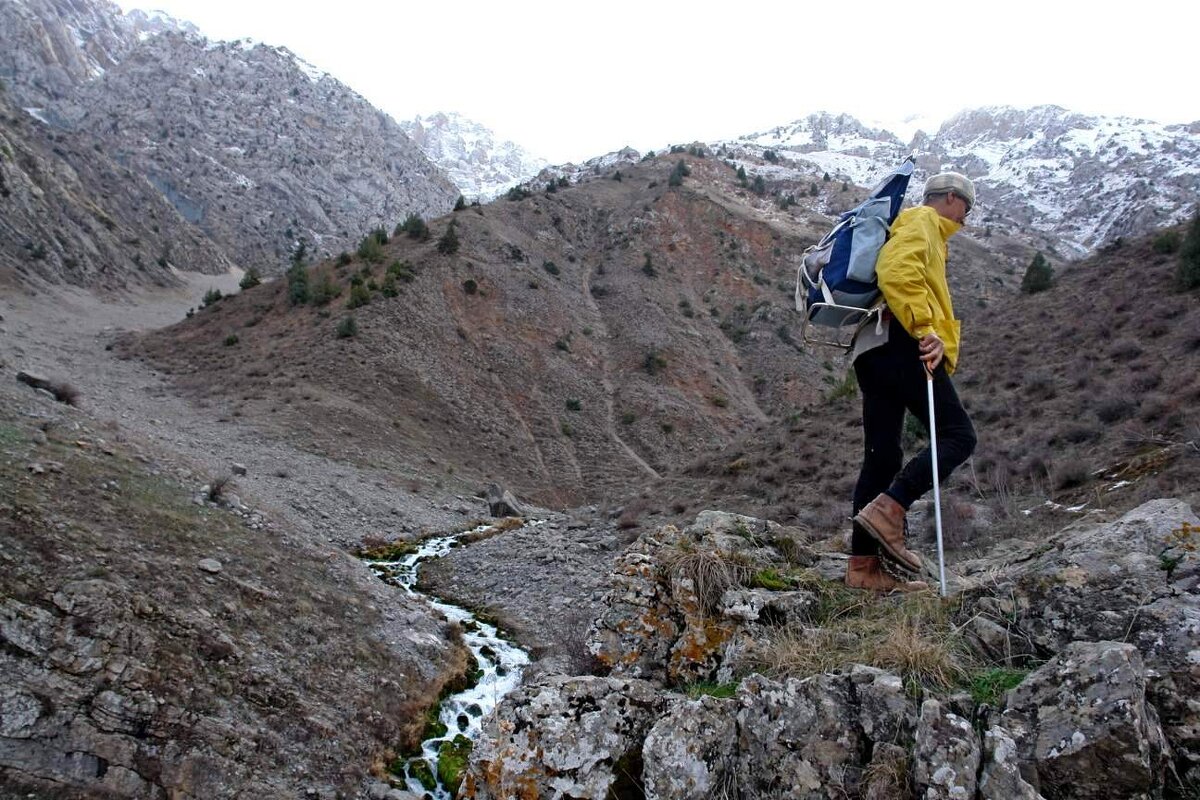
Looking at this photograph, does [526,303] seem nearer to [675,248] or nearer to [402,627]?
[675,248]

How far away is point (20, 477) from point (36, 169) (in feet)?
185

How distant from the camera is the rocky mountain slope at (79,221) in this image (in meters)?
42.6

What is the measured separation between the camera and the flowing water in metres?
6.89

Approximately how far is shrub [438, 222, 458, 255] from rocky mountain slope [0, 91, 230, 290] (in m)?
23.7

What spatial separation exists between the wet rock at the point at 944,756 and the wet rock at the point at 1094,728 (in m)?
0.20

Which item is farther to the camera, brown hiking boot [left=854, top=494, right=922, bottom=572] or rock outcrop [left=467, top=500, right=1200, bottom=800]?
brown hiking boot [left=854, top=494, right=922, bottom=572]

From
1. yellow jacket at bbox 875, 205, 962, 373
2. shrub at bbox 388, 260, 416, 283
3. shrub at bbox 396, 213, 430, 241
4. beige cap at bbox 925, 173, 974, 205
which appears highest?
shrub at bbox 396, 213, 430, 241

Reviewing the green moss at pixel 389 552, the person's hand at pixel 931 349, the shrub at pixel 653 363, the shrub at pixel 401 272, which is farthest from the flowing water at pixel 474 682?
the shrub at pixel 653 363

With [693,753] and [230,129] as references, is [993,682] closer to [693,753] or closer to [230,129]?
[693,753]

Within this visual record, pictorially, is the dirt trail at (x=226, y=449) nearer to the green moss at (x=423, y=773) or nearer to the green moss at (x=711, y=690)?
the green moss at (x=423, y=773)

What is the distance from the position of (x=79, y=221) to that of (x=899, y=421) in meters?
62.2

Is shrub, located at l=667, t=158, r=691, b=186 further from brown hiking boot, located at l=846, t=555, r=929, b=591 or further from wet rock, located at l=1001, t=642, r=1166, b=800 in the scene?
wet rock, located at l=1001, t=642, r=1166, b=800

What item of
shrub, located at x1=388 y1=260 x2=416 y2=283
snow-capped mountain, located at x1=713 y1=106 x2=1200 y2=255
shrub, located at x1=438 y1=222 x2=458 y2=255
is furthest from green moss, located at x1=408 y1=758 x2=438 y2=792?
snow-capped mountain, located at x1=713 y1=106 x2=1200 y2=255

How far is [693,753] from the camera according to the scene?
294 centimetres
